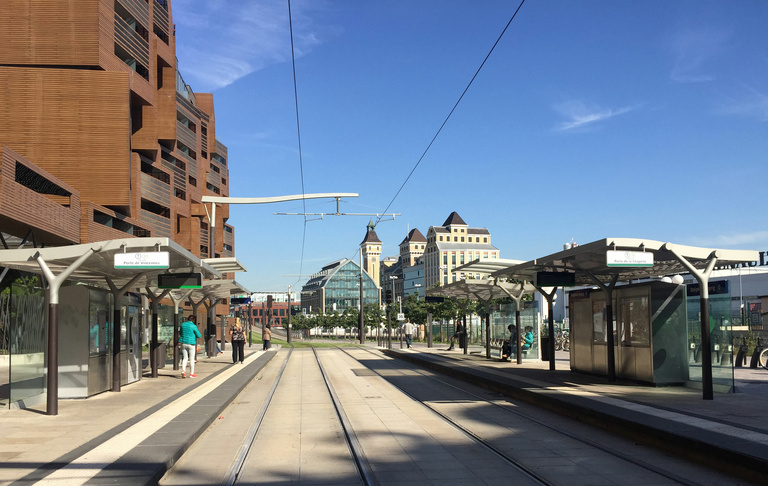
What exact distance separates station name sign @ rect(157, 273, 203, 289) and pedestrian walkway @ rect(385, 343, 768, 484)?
7494 mm

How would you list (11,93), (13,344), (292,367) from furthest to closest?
(11,93), (292,367), (13,344)

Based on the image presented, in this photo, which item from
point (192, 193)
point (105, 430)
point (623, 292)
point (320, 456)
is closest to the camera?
point (320, 456)

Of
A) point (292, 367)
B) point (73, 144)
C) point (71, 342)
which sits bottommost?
point (292, 367)

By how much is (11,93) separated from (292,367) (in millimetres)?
19808

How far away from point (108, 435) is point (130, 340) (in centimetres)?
903

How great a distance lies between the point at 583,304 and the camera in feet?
67.5

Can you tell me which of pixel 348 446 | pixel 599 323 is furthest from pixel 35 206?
pixel 348 446

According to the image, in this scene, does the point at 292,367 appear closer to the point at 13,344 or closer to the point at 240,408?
the point at 240,408

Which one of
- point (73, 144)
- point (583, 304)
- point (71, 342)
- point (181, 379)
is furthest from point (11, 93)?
point (583, 304)

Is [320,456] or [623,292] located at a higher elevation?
[623,292]

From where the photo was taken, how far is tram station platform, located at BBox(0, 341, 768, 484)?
8.08 metres

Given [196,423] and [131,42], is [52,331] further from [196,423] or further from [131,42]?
[131,42]

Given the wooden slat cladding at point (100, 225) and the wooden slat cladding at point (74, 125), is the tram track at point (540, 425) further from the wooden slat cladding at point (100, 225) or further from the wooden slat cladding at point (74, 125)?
the wooden slat cladding at point (74, 125)

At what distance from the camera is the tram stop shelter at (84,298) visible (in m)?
12.8
